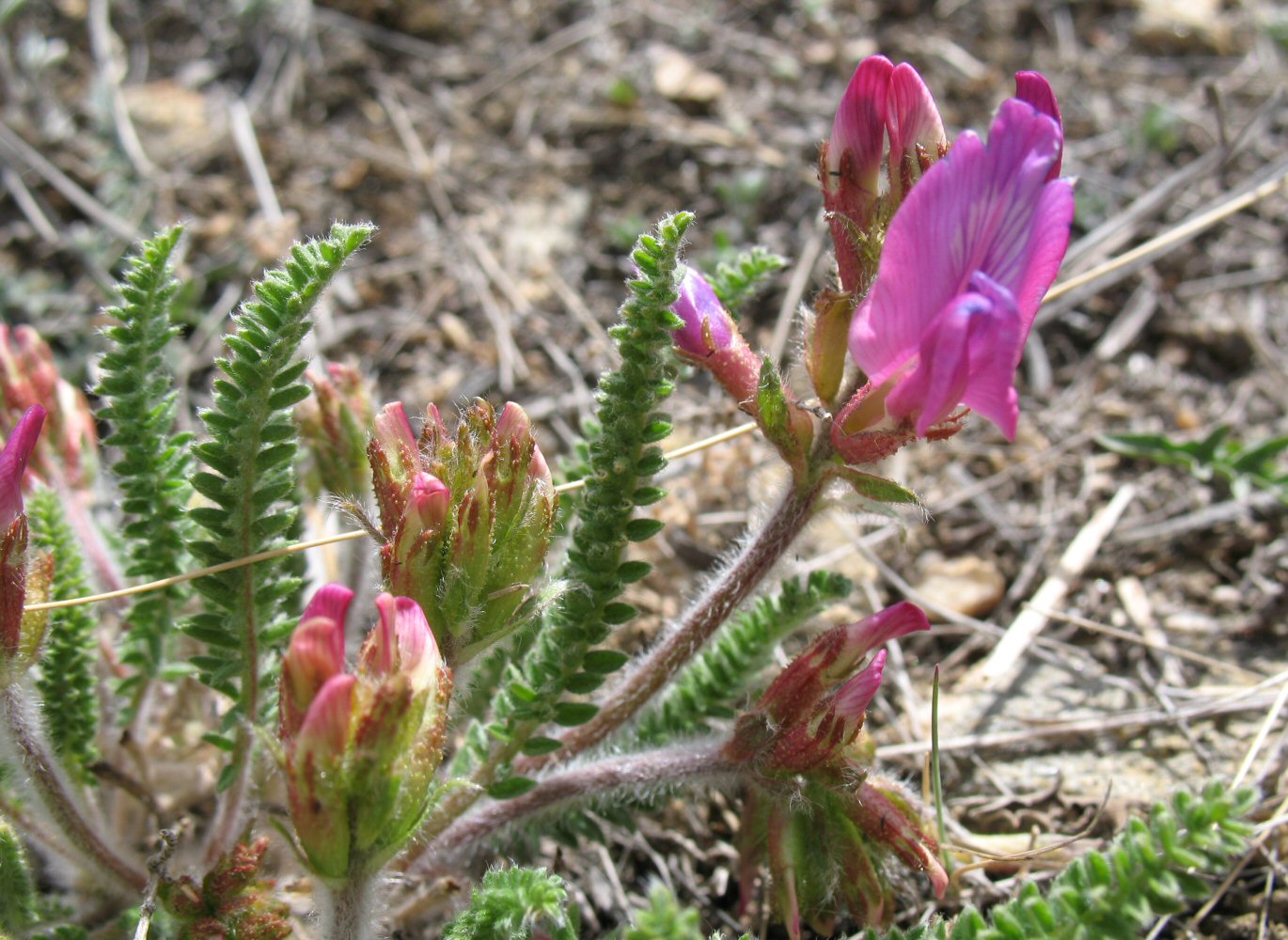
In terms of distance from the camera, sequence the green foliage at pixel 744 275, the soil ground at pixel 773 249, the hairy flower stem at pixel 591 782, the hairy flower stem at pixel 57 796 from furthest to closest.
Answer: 1. the soil ground at pixel 773 249
2. the green foliage at pixel 744 275
3. the hairy flower stem at pixel 591 782
4. the hairy flower stem at pixel 57 796

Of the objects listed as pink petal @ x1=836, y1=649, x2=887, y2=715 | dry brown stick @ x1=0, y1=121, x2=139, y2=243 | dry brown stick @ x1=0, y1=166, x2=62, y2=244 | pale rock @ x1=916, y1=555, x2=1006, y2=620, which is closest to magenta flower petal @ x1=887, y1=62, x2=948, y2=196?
pink petal @ x1=836, y1=649, x2=887, y2=715

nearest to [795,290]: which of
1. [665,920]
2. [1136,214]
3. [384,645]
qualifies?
[1136,214]

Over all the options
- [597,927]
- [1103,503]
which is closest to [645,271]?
[597,927]

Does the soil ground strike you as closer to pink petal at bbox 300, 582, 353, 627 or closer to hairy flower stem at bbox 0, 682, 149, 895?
hairy flower stem at bbox 0, 682, 149, 895

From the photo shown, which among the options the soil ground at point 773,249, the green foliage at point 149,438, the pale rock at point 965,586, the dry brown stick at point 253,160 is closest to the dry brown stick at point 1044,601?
the soil ground at point 773,249

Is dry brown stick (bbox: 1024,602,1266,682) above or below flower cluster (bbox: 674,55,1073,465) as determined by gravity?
below

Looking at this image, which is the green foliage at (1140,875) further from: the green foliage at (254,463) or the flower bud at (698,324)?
the green foliage at (254,463)
